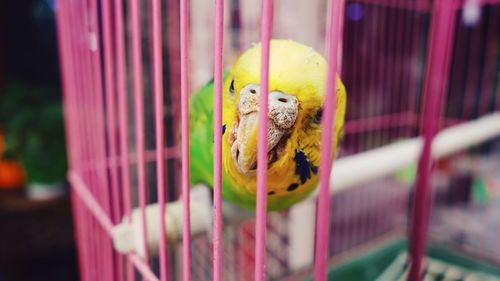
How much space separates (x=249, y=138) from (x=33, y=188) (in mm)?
1021

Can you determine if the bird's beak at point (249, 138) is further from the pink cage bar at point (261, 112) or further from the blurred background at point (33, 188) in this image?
the blurred background at point (33, 188)

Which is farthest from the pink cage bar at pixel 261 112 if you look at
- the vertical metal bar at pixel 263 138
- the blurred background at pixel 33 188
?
the blurred background at pixel 33 188

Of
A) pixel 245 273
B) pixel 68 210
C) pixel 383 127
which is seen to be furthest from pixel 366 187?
pixel 68 210

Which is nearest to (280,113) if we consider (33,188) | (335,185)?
(335,185)

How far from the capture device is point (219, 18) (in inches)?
8.1

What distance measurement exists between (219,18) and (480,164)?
175 cm

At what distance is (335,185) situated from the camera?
451 mm

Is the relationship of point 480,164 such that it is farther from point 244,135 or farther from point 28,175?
point 244,135

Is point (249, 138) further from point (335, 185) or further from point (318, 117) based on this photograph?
point (335, 185)

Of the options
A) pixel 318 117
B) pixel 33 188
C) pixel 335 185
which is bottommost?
pixel 33 188

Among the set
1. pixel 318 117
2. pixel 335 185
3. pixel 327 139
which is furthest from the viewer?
pixel 335 185

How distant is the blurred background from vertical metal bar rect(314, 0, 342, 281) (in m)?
0.99

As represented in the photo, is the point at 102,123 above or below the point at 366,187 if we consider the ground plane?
above

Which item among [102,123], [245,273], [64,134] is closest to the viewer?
[102,123]
